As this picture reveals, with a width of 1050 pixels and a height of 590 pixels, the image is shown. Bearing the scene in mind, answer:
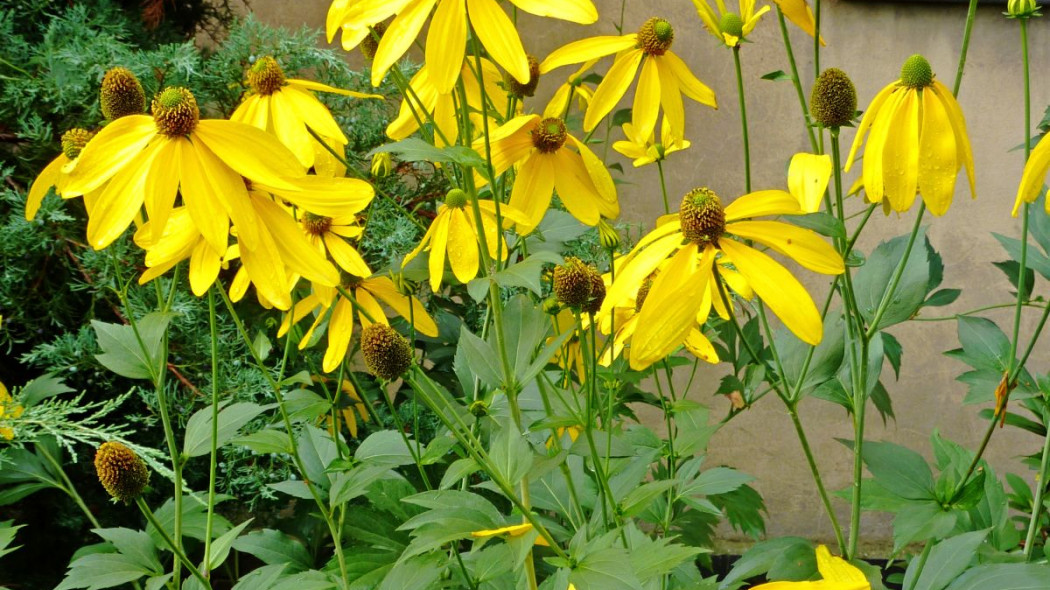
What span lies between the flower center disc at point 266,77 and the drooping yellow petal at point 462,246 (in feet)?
0.50

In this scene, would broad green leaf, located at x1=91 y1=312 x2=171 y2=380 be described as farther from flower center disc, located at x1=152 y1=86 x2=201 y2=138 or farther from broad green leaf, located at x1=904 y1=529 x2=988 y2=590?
→ broad green leaf, located at x1=904 y1=529 x2=988 y2=590

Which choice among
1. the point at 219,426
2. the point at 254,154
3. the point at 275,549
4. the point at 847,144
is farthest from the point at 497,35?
the point at 847,144

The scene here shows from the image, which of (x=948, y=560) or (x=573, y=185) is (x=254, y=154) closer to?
(x=573, y=185)

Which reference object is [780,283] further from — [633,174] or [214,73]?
[633,174]

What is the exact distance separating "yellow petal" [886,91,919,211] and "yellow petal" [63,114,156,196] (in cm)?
40

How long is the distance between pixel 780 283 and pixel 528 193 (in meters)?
0.21

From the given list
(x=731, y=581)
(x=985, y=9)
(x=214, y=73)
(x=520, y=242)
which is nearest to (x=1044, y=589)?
(x=731, y=581)

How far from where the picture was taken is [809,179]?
1.94 feet

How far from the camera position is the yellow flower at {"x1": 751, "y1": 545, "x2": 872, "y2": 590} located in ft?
1.41

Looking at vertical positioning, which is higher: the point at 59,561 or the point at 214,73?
the point at 214,73

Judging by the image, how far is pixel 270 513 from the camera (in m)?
1.26

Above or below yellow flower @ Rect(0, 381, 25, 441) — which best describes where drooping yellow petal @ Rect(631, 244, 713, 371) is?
above

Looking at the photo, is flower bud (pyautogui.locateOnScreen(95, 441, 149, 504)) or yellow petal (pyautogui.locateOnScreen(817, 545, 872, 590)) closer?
yellow petal (pyautogui.locateOnScreen(817, 545, 872, 590))

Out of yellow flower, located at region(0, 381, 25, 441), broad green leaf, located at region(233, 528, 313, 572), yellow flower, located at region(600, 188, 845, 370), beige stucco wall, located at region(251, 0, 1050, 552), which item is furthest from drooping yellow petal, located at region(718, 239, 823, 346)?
beige stucco wall, located at region(251, 0, 1050, 552)
